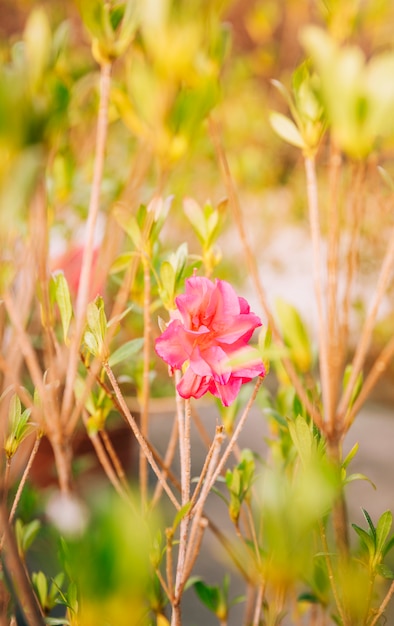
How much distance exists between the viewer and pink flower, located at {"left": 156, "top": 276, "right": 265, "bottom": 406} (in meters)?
0.44

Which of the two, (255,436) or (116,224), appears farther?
(255,436)

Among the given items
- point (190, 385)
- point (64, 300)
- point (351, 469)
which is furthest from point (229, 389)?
point (351, 469)

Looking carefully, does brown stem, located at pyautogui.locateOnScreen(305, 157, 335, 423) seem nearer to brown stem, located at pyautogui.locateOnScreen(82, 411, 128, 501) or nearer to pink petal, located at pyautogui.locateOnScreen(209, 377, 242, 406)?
pink petal, located at pyautogui.locateOnScreen(209, 377, 242, 406)

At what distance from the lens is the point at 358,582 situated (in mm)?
448

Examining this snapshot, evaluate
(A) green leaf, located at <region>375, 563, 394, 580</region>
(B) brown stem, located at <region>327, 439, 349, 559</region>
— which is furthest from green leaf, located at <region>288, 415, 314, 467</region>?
(A) green leaf, located at <region>375, 563, 394, 580</region>

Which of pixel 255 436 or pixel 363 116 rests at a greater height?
pixel 363 116

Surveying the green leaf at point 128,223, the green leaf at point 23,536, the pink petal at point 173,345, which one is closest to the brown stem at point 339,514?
the pink petal at point 173,345

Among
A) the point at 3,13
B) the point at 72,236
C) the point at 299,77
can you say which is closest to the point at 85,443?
the point at 72,236

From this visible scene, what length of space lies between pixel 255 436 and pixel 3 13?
201 centimetres

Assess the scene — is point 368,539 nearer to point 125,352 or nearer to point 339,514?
point 339,514

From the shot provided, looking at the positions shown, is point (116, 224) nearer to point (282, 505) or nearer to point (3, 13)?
point (282, 505)

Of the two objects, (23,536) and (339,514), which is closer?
(339,514)

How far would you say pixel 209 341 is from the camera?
0.46 metres

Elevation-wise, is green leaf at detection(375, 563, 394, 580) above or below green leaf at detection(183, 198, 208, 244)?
below
